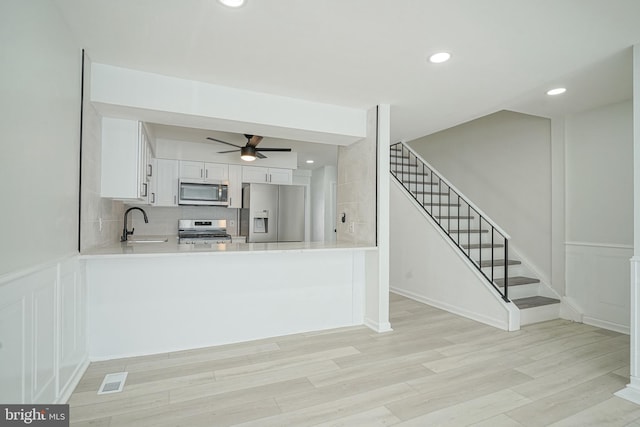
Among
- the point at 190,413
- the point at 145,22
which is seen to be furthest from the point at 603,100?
the point at 190,413

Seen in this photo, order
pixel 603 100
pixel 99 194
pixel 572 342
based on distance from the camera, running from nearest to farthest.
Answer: pixel 99 194 < pixel 572 342 < pixel 603 100

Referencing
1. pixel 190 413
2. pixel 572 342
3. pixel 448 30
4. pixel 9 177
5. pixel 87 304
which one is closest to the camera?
pixel 9 177

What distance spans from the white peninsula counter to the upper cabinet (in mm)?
505

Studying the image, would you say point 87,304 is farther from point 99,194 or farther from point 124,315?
point 99,194

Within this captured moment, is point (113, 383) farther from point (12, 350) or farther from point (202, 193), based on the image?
point (202, 193)

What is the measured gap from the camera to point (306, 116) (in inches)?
132

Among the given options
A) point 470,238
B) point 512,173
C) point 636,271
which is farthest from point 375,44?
point 470,238

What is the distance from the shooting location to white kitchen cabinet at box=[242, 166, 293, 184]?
5.74 meters

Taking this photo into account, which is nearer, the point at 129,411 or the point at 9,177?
the point at 9,177

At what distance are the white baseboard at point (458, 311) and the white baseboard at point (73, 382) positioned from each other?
3799mm

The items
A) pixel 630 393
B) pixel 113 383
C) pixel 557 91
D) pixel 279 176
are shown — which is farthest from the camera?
pixel 279 176

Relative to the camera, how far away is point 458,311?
4156 mm

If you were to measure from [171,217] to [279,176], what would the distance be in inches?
75.8

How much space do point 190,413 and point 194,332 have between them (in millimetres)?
1082
